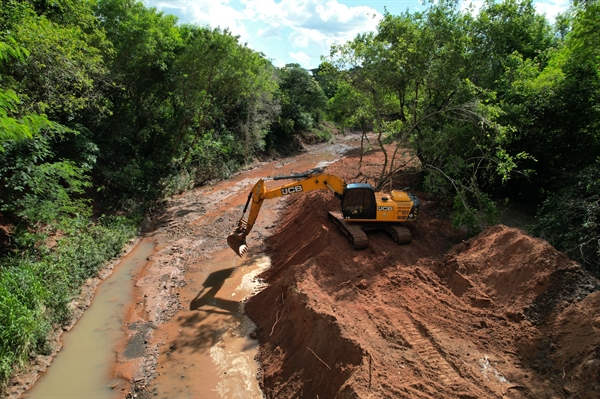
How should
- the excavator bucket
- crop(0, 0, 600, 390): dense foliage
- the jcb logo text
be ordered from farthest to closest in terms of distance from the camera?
1. the excavator bucket
2. the jcb logo text
3. crop(0, 0, 600, 390): dense foliage

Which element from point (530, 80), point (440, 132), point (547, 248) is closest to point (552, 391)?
point (547, 248)

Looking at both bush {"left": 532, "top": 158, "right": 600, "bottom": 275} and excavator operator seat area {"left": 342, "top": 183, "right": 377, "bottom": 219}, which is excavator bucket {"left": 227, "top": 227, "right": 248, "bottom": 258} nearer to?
excavator operator seat area {"left": 342, "top": 183, "right": 377, "bottom": 219}

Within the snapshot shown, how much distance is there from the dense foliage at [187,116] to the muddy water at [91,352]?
59 cm

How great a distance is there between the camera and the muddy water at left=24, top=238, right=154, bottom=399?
6.89 meters

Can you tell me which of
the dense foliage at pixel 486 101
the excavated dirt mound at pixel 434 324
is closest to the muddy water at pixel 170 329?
the excavated dirt mound at pixel 434 324

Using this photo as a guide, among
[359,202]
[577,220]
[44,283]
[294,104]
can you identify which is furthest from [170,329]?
[294,104]

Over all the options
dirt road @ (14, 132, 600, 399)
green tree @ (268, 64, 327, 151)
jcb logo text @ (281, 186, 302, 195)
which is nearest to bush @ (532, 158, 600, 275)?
dirt road @ (14, 132, 600, 399)

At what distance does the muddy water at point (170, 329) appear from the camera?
22.9ft

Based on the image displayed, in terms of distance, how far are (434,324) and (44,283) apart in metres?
8.99

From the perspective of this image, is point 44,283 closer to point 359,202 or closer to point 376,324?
point 376,324

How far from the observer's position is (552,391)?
18.0ft

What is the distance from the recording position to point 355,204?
10219 mm

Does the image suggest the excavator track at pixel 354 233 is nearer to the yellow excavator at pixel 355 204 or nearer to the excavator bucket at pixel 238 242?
the yellow excavator at pixel 355 204

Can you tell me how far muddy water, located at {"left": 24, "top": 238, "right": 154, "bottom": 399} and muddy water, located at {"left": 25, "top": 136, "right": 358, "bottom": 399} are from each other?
0.02m
